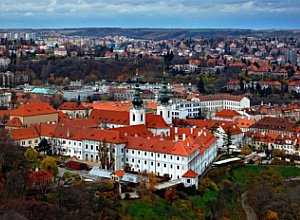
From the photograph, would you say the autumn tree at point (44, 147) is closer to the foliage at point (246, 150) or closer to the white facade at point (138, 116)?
the white facade at point (138, 116)

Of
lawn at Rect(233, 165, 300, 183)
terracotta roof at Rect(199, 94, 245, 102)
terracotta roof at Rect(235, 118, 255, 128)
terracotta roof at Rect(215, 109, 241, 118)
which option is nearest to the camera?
lawn at Rect(233, 165, 300, 183)

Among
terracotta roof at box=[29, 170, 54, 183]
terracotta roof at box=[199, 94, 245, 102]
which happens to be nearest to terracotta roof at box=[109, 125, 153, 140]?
terracotta roof at box=[29, 170, 54, 183]

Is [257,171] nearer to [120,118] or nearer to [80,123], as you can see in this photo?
[120,118]

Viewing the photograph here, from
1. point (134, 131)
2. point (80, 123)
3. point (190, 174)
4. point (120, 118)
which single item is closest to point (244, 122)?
point (120, 118)

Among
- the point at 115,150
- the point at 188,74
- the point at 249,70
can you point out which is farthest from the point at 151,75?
the point at 115,150

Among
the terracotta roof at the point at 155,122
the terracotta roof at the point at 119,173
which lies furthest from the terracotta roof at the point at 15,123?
the terracotta roof at the point at 119,173

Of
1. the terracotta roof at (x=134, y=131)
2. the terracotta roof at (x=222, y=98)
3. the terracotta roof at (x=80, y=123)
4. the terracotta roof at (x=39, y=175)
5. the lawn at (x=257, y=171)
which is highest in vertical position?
the terracotta roof at (x=134, y=131)

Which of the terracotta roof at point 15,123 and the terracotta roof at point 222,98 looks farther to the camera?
the terracotta roof at point 222,98

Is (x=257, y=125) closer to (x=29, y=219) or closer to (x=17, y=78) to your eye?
(x=29, y=219)

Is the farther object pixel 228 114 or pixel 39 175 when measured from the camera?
pixel 228 114

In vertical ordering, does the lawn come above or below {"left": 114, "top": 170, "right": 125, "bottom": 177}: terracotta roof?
below

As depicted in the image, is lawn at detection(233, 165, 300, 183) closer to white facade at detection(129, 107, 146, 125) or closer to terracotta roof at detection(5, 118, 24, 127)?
white facade at detection(129, 107, 146, 125)
